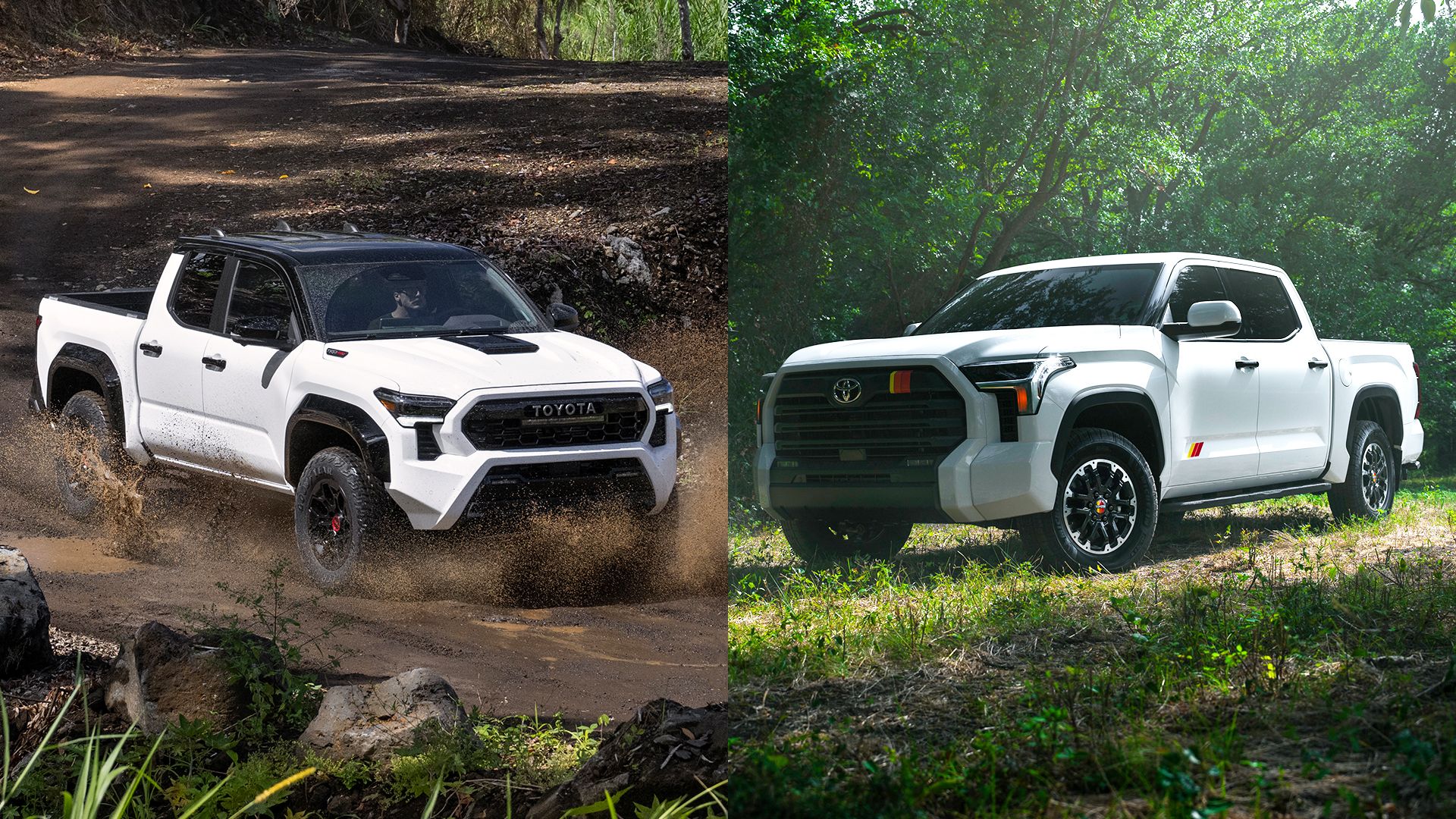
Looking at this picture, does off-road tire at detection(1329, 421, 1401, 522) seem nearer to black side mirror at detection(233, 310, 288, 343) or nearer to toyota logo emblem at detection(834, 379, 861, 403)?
toyota logo emblem at detection(834, 379, 861, 403)

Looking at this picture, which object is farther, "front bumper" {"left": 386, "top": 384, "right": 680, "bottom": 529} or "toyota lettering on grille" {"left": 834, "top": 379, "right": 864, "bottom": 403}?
"front bumper" {"left": 386, "top": 384, "right": 680, "bottom": 529}

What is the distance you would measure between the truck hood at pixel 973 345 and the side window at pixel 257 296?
448cm

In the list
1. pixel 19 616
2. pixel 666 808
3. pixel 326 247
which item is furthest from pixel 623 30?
pixel 666 808

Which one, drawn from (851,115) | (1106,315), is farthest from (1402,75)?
(851,115)

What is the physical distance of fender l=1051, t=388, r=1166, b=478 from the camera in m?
4.18

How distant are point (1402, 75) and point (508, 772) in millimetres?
3633

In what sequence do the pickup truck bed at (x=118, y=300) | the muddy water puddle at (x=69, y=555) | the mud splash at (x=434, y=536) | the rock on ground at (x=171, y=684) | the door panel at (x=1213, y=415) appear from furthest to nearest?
the pickup truck bed at (x=118, y=300), the muddy water puddle at (x=69, y=555), the mud splash at (x=434, y=536), the rock on ground at (x=171, y=684), the door panel at (x=1213, y=415)

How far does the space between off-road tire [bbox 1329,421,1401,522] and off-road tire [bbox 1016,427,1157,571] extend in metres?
0.65

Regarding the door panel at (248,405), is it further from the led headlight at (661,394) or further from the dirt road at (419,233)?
the led headlight at (661,394)

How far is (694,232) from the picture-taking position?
1361 centimetres

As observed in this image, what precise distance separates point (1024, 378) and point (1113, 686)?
57.0 inches

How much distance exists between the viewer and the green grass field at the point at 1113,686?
7.57 feet

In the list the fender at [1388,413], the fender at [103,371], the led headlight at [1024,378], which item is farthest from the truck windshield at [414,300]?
the fender at [1388,413]

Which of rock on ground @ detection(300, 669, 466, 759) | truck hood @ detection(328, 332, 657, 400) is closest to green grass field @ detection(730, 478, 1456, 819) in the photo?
rock on ground @ detection(300, 669, 466, 759)
